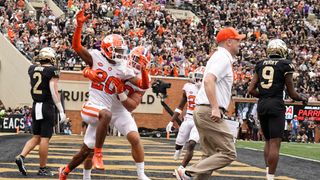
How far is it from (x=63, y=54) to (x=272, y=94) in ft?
64.8

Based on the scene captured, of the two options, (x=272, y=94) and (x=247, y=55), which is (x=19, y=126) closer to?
(x=247, y=55)

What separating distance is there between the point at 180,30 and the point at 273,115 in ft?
81.0

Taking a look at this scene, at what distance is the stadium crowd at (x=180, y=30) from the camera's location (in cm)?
2850

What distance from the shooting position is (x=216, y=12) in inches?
1443

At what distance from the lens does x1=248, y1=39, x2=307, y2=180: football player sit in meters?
8.88

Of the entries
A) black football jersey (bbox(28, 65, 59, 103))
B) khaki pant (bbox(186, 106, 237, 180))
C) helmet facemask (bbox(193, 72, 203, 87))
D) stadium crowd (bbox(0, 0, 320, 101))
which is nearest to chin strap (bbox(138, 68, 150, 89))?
khaki pant (bbox(186, 106, 237, 180))

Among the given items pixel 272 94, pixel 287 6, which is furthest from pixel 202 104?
pixel 287 6

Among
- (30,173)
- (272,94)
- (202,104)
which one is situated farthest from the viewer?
(30,173)

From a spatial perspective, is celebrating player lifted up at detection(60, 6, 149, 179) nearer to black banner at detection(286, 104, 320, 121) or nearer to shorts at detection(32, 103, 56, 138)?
shorts at detection(32, 103, 56, 138)

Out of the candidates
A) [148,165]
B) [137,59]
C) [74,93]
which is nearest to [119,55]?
[137,59]

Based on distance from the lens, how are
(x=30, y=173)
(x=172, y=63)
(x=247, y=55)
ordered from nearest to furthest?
(x=30, y=173), (x=172, y=63), (x=247, y=55)

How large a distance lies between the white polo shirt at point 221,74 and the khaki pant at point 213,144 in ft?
0.50

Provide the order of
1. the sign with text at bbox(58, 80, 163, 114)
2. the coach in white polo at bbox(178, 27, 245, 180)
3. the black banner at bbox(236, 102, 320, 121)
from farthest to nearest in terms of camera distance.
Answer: the black banner at bbox(236, 102, 320, 121) < the sign with text at bbox(58, 80, 163, 114) < the coach in white polo at bbox(178, 27, 245, 180)

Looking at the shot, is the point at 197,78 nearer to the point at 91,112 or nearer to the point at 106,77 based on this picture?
the point at 106,77
